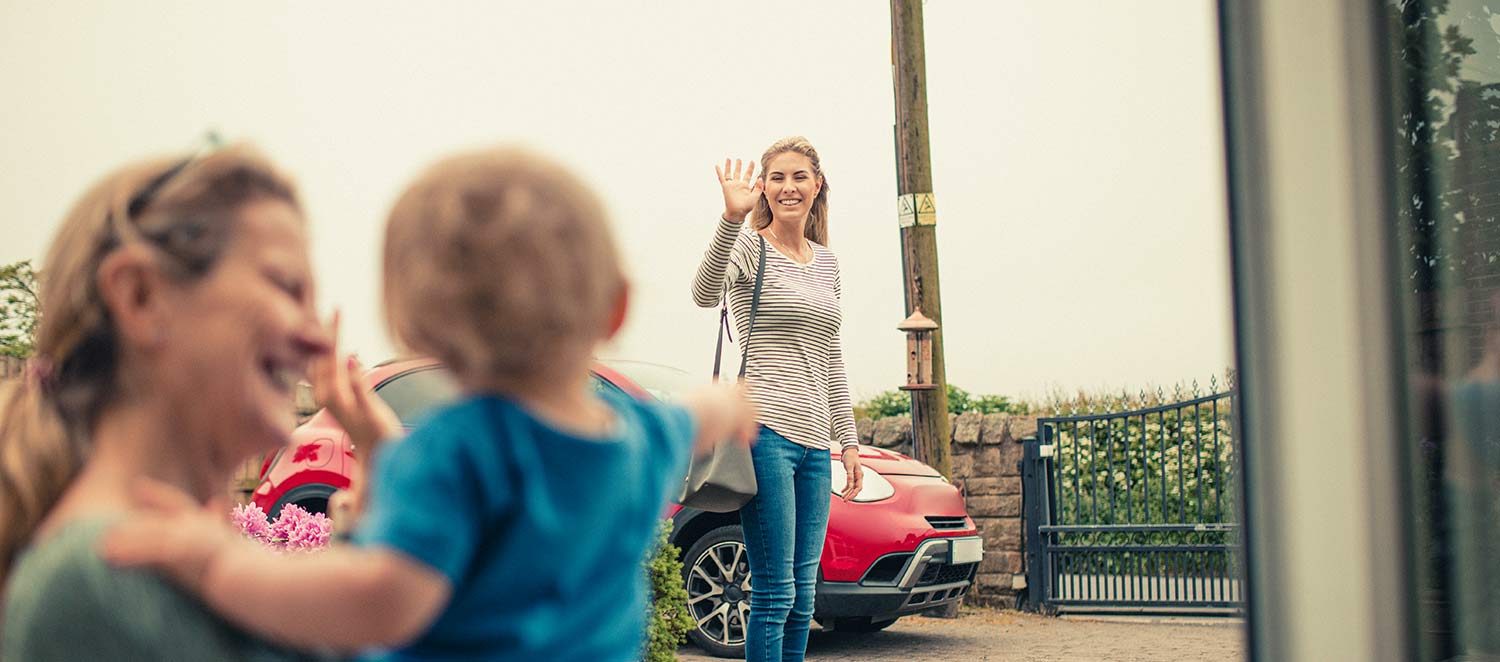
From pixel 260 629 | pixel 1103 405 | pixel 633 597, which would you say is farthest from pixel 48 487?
pixel 1103 405

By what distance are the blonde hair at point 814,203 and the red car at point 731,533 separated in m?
1.62

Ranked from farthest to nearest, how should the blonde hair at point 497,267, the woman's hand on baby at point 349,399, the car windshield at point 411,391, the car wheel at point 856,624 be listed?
the car wheel at point 856,624
the car windshield at point 411,391
the woman's hand on baby at point 349,399
the blonde hair at point 497,267

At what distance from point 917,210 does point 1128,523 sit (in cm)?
256

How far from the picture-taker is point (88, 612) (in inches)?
30.8

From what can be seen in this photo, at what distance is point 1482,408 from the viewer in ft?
6.71

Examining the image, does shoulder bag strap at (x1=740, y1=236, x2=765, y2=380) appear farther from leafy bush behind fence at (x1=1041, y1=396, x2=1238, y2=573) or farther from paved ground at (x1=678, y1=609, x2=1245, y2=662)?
leafy bush behind fence at (x1=1041, y1=396, x2=1238, y2=573)

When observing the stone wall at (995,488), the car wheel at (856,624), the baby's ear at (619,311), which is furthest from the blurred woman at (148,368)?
the stone wall at (995,488)

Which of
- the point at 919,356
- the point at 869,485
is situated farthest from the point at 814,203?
the point at 919,356

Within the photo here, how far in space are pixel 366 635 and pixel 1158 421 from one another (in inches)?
333

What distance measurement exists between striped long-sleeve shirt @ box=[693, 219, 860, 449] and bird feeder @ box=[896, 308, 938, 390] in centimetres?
398

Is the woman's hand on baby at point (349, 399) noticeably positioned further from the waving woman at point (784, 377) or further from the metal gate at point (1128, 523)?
the metal gate at point (1128, 523)

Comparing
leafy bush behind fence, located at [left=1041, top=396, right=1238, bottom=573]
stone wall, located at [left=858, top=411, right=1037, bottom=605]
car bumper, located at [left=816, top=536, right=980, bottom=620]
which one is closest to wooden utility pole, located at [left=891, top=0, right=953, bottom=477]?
stone wall, located at [left=858, top=411, right=1037, bottom=605]

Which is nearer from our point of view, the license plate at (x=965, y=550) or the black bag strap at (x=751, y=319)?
the black bag strap at (x=751, y=319)

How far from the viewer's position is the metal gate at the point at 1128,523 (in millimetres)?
8195
